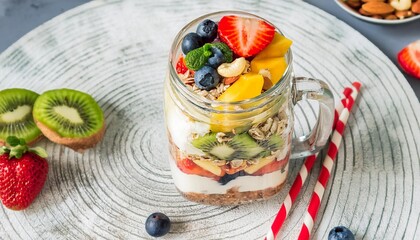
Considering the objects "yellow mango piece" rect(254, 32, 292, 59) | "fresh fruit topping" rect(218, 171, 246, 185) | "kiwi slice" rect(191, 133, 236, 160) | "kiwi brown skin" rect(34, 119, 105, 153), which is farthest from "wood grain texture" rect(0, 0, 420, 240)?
"yellow mango piece" rect(254, 32, 292, 59)

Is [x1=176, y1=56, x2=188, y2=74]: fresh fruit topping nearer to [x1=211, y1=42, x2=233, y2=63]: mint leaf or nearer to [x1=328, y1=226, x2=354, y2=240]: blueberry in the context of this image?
[x1=211, y1=42, x2=233, y2=63]: mint leaf

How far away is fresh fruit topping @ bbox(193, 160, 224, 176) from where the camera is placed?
1.24 m

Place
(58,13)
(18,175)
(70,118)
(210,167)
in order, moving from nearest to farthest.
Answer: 1. (210,167)
2. (18,175)
3. (70,118)
4. (58,13)

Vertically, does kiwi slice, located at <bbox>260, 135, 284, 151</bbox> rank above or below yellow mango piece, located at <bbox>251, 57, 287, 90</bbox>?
below

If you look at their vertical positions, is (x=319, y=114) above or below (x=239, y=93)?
below

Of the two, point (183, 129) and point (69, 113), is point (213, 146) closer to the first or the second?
point (183, 129)

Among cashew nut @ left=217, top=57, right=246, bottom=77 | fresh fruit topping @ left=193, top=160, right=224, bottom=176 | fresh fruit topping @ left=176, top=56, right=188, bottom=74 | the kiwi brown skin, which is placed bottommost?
the kiwi brown skin

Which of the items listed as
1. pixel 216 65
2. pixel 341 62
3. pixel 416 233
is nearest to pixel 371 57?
pixel 341 62

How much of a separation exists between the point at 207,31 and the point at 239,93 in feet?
0.49

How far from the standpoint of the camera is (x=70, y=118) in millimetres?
1472

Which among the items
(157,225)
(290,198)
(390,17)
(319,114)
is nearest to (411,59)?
(390,17)

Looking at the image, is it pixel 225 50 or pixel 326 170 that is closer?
pixel 225 50

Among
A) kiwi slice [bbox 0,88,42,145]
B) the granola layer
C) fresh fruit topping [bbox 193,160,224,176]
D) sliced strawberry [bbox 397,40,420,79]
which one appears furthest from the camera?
sliced strawberry [bbox 397,40,420,79]

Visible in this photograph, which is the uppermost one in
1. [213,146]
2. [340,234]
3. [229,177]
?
[213,146]
